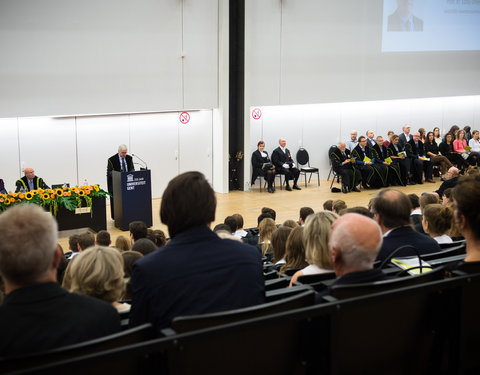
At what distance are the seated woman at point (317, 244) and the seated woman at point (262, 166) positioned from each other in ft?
37.4

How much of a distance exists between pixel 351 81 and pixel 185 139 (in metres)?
5.09

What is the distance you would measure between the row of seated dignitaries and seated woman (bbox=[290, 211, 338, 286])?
11.8 m

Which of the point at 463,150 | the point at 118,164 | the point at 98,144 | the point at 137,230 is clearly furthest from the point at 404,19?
the point at 137,230

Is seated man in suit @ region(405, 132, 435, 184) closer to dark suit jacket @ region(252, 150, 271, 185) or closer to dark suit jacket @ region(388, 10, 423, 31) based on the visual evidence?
dark suit jacket @ region(388, 10, 423, 31)

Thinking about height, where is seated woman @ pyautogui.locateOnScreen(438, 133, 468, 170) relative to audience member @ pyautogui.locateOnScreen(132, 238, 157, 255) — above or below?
above

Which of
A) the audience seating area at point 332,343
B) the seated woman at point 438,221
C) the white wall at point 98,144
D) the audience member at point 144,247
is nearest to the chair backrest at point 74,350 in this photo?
the audience seating area at point 332,343

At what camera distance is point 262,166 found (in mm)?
15633

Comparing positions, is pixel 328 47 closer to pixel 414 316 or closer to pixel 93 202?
pixel 93 202

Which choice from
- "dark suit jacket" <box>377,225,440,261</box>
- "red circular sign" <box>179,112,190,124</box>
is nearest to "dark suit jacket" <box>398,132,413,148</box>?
"red circular sign" <box>179,112,190,124</box>

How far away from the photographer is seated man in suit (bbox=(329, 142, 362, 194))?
15.8 metres

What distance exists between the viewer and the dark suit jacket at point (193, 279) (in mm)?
2529

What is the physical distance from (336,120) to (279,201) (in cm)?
415

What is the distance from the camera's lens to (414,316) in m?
2.65

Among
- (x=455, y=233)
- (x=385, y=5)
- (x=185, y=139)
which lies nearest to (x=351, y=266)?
(x=455, y=233)
